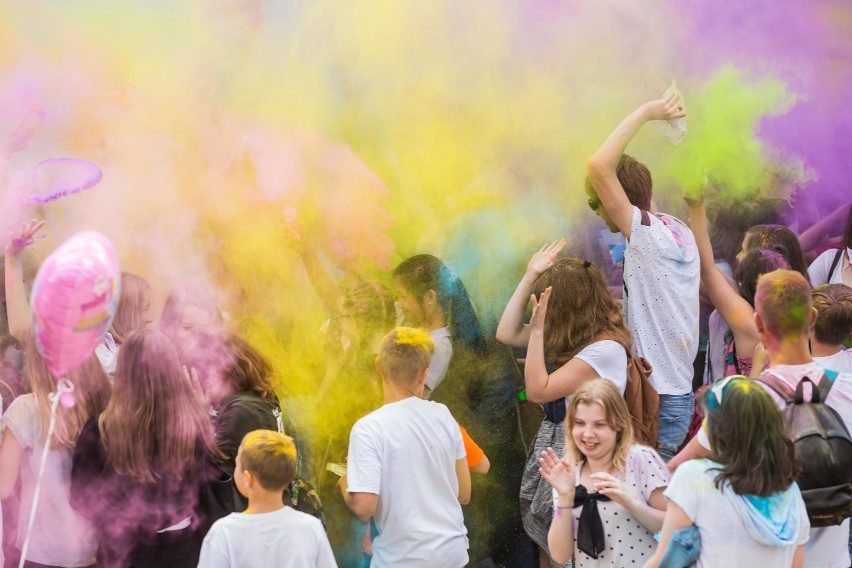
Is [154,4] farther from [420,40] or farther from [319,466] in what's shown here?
[319,466]

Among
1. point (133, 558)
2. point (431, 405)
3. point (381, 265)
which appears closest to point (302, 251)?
point (381, 265)

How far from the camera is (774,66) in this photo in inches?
229

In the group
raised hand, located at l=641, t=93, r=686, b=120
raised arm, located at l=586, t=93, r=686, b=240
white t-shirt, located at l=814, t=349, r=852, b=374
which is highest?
raised hand, located at l=641, t=93, r=686, b=120

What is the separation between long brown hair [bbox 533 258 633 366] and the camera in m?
4.38

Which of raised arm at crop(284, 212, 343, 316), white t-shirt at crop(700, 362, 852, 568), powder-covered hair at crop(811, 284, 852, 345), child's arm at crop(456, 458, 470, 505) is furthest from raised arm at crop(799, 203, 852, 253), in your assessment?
child's arm at crop(456, 458, 470, 505)

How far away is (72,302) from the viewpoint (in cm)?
336

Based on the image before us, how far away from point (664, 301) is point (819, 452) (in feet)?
3.91

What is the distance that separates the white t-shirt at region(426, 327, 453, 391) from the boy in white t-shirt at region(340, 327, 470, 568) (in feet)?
2.83

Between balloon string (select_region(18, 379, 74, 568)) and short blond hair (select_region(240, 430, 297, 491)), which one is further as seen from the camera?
balloon string (select_region(18, 379, 74, 568))

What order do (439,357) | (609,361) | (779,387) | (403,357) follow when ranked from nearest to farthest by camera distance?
1. (779,387)
2. (403,357)
3. (609,361)
4. (439,357)

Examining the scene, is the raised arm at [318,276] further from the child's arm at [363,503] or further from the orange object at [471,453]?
the child's arm at [363,503]

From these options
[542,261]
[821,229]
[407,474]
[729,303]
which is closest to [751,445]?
[407,474]

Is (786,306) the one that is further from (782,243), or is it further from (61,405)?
(61,405)

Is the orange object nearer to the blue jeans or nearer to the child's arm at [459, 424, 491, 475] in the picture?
the child's arm at [459, 424, 491, 475]
